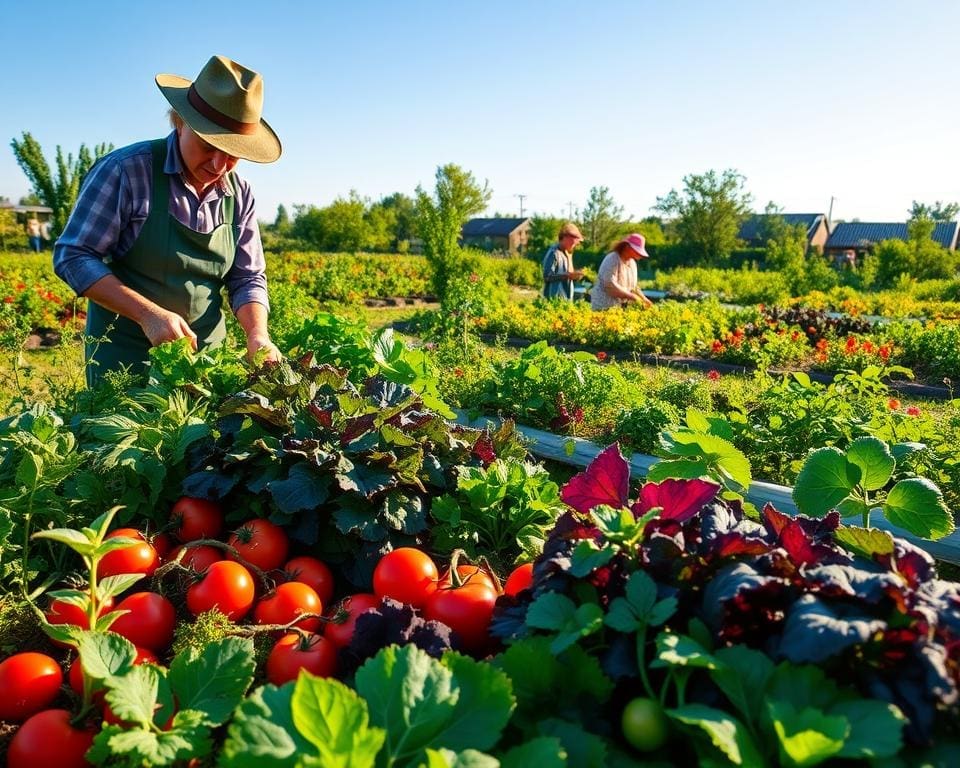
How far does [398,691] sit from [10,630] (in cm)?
133

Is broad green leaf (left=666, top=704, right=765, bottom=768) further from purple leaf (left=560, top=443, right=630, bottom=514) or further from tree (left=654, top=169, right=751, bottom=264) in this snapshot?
tree (left=654, top=169, right=751, bottom=264)

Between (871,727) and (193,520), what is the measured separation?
180 centimetres

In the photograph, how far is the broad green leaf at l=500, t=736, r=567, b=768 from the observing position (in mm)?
933

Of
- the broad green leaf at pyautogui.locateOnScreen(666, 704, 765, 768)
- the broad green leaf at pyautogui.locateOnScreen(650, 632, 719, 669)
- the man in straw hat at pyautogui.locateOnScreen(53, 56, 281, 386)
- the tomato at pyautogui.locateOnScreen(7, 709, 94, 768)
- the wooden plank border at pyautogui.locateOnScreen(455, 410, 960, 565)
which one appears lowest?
the wooden plank border at pyautogui.locateOnScreen(455, 410, 960, 565)

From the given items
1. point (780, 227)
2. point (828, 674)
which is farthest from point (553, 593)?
point (780, 227)

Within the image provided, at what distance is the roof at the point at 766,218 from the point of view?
49500mm

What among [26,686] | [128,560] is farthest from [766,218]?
[26,686]

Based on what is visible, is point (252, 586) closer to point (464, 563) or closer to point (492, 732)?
point (464, 563)

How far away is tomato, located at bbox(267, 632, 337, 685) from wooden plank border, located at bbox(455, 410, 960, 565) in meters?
1.28

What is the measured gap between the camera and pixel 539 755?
0.95m

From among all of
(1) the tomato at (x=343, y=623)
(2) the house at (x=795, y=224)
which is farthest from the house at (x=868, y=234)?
(1) the tomato at (x=343, y=623)

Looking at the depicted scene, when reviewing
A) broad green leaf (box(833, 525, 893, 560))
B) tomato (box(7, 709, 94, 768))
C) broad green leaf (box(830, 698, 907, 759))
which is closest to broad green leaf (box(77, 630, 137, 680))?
tomato (box(7, 709, 94, 768))

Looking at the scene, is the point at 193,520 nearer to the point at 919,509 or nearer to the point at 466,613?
the point at 466,613

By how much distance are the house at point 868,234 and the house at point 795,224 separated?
1.26 meters
